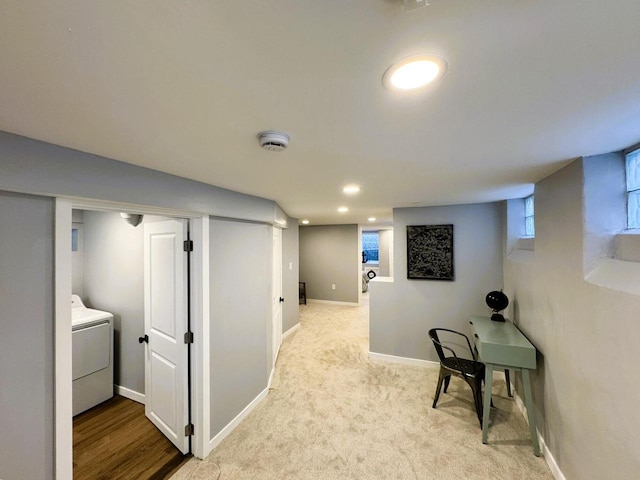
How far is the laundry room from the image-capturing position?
2.87 meters

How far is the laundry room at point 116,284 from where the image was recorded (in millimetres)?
2867

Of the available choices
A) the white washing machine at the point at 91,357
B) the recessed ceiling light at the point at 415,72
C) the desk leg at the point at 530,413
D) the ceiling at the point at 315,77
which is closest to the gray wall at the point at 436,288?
the desk leg at the point at 530,413

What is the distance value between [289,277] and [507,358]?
3.45m

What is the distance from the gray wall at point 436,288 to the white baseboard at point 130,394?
2.99m

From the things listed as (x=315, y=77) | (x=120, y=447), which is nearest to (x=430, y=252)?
(x=315, y=77)

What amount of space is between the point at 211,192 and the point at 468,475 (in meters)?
2.95

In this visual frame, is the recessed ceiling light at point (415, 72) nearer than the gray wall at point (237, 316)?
Yes

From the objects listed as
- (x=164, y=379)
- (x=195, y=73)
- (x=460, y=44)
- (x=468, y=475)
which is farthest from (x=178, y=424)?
(x=460, y=44)

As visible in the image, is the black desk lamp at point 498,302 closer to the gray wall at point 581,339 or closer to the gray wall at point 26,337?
the gray wall at point 581,339

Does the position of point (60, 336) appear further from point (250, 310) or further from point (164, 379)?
point (250, 310)

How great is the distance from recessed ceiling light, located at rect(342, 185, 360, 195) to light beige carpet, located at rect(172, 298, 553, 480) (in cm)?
223

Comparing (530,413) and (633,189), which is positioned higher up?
(633,189)

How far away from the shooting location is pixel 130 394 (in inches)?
117

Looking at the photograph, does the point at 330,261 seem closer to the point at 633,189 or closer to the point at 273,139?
the point at 633,189
